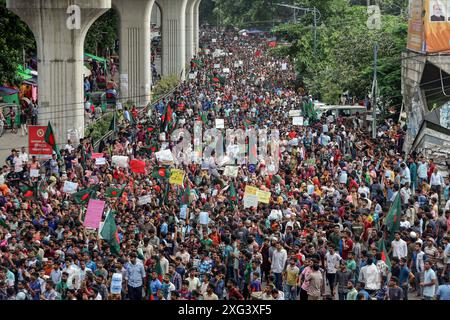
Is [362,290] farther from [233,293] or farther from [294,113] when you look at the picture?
[294,113]

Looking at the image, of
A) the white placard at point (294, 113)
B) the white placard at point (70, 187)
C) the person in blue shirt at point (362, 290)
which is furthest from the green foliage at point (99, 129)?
the person in blue shirt at point (362, 290)

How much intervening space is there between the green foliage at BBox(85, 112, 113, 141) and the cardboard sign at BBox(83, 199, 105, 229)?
17.0 metres

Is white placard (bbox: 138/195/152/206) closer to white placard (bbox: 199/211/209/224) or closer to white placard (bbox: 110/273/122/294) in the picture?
white placard (bbox: 199/211/209/224)

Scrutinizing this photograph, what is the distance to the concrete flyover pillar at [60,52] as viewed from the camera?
35.6 m

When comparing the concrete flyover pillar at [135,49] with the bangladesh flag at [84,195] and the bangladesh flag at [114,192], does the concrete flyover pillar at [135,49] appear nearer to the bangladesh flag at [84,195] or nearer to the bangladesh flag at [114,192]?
the bangladesh flag at [114,192]

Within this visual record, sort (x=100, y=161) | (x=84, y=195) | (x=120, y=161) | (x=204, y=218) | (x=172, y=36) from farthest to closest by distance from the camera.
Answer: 1. (x=172, y=36)
2. (x=120, y=161)
3. (x=100, y=161)
4. (x=84, y=195)
5. (x=204, y=218)

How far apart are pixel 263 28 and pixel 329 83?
5207 cm

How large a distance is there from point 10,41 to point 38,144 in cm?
1209

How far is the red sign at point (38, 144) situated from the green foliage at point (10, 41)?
32.7ft

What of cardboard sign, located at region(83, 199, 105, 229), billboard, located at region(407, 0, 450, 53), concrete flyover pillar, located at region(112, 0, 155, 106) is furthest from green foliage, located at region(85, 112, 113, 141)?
cardboard sign, located at region(83, 199, 105, 229)

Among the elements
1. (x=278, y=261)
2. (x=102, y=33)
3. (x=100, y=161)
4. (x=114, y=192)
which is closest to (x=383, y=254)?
(x=278, y=261)

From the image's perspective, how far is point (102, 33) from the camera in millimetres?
57969

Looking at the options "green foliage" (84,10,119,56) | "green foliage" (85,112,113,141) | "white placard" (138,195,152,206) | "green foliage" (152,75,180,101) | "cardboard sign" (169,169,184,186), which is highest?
"green foliage" (84,10,119,56)

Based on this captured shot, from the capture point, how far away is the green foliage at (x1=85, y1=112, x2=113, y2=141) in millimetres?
37781
